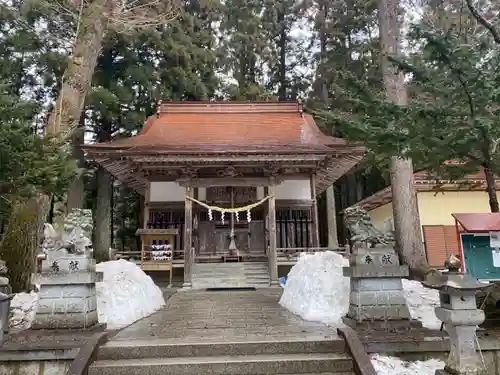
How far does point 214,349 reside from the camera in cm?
431

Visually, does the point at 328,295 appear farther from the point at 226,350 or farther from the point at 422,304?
the point at 226,350

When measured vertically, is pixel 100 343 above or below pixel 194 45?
below

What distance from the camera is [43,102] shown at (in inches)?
601

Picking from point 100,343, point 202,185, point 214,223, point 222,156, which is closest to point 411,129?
point 100,343

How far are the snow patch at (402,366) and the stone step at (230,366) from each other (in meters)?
0.31

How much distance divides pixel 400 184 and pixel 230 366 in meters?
7.23

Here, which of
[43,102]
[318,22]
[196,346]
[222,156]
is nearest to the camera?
[196,346]

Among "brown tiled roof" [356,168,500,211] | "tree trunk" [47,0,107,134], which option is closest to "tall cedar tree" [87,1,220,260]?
"tree trunk" [47,0,107,134]

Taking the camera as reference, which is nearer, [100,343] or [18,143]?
[100,343]

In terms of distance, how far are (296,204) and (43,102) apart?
36.7 ft

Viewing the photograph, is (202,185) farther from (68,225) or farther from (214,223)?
(68,225)

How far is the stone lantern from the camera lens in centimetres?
361

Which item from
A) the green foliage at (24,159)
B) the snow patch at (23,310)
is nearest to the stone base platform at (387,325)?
the snow patch at (23,310)

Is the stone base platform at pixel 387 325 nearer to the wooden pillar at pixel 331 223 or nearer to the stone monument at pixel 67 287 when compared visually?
the stone monument at pixel 67 287
